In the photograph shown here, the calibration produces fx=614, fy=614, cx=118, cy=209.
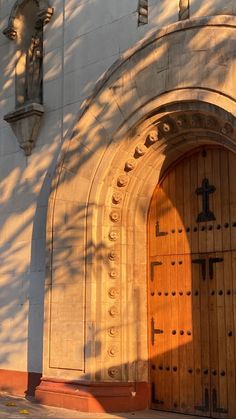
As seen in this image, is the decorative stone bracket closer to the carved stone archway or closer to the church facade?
the church facade

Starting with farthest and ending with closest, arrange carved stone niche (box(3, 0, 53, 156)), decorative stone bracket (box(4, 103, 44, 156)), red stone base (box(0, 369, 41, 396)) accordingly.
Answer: carved stone niche (box(3, 0, 53, 156))
decorative stone bracket (box(4, 103, 44, 156))
red stone base (box(0, 369, 41, 396))

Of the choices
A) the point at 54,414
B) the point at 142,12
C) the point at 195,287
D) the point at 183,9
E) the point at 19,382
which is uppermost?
the point at 142,12

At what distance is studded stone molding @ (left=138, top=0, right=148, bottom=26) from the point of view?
9580 mm

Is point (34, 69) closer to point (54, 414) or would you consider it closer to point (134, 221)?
point (134, 221)

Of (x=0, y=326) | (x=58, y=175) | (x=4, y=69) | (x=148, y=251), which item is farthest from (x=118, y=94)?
(x=0, y=326)

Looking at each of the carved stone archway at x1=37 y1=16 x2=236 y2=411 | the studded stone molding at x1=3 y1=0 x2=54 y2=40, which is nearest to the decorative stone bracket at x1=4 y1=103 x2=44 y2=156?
the carved stone archway at x1=37 y1=16 x2=236 y2=411

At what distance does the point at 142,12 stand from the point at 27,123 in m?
3.06

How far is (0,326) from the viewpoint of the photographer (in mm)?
11375

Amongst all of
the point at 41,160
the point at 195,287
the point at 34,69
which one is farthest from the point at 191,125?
the point at 34,69

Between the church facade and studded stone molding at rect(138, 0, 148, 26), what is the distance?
25 mm

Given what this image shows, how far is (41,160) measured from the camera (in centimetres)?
1108

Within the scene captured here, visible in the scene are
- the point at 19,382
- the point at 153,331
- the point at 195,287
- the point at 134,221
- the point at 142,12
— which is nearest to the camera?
the point at 195,287

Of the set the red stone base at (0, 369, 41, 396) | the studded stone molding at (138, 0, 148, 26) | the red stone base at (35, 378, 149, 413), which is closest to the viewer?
the red stone base at (35, 378, 149, 413)

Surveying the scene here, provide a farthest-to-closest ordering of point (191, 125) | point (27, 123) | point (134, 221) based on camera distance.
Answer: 1. point (27, 123)
2. point (134, 221)
3. point (191, 125)
